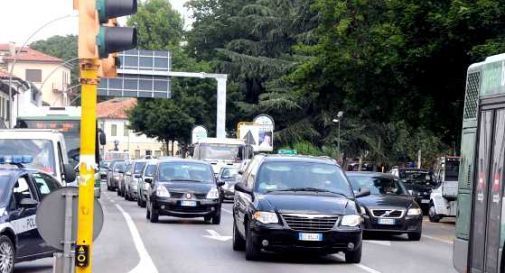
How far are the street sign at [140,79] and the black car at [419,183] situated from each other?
1592 centimetres

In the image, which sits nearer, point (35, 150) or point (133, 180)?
point (35, 150)

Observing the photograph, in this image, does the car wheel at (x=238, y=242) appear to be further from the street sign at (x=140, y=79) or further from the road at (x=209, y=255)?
the street sign at (x=140, y=79)

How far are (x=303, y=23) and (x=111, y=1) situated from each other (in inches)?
2191

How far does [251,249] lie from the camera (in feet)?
57.4

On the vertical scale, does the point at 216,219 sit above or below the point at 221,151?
below

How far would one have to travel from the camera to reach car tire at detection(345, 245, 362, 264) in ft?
57.2

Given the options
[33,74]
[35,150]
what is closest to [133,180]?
[35,150]

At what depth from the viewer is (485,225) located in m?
12.3

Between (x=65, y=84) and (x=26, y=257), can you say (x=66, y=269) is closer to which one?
(x=26, y=257)

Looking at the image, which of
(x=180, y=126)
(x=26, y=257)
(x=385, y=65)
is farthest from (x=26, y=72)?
(x=26, y=257)

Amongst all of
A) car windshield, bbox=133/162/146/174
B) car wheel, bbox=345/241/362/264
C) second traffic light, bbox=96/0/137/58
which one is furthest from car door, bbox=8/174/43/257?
car windshield, bbox=133/162/146/174

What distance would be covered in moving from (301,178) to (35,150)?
7.70 meters

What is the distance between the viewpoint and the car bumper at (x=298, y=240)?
55.7ft

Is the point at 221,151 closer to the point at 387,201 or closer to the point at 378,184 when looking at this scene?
the point at 378,184
